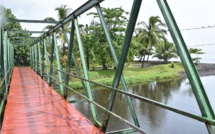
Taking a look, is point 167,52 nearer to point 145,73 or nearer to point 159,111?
point 145,73

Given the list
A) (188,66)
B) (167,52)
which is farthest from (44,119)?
(167,52)

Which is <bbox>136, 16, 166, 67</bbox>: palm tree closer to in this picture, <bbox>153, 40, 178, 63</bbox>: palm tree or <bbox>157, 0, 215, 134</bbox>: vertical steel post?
<bbox>153, 40, 178, 63</bbox>: palm tree

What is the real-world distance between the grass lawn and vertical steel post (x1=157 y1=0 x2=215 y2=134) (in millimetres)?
20848

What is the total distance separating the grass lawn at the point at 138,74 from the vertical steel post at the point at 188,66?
20.8 m

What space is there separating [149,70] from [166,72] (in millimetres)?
2337

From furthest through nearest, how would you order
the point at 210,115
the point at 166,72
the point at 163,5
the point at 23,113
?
the point at 166,72 < the point at 23,113 < the point at 163,5 < the point at 210,115

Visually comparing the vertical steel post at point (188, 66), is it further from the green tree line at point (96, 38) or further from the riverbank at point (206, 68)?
the riverbank at point (206, 68)

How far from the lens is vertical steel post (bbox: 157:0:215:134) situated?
1421 millimetres

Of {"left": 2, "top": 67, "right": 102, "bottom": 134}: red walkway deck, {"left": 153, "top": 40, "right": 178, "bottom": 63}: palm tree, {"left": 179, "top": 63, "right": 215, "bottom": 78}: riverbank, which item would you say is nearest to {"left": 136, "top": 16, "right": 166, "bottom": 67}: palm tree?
{"left": 153, "top": 40, "right": 178, "bottom": 63}: palm tree

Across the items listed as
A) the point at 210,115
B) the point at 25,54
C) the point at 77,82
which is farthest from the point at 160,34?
the point at 210,115

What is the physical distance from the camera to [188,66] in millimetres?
1556

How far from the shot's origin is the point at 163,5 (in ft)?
5.72

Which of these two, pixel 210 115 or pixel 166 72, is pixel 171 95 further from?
pixel 210 115

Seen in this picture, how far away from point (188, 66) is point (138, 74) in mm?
28400
